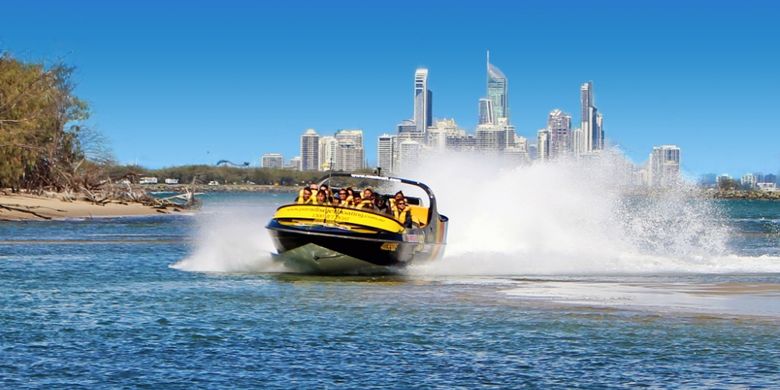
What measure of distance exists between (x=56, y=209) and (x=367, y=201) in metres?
55.3

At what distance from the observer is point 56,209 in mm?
85125

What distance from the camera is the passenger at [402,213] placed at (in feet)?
113

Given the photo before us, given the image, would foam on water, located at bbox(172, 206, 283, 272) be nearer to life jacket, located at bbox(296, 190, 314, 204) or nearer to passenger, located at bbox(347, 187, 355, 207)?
life jacket, located at bbox(296, 190, 314, 204)

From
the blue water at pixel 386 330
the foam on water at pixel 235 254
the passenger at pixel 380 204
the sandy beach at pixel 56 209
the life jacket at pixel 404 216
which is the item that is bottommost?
the blue water at pixel 386 330

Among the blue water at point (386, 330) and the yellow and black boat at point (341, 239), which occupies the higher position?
the yellow and black boat at point (341, 239)

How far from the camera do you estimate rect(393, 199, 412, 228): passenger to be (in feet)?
113

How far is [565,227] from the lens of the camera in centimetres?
4797

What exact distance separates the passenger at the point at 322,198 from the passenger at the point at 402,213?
2.09 metres

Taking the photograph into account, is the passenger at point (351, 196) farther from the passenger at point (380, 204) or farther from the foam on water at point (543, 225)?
the foam on water at point (543, 225)

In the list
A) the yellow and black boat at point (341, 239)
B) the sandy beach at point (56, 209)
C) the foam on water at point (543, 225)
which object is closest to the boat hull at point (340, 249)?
the yellow and black boat at point (341, 239)

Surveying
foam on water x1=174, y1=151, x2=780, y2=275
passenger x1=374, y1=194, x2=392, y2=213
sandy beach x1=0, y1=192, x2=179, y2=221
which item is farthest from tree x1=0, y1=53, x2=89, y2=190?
passenger x1=374, y1=194, x2=392, y2=213

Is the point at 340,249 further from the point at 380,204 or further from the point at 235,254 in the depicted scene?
the point at 235,254

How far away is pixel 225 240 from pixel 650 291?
16.0m

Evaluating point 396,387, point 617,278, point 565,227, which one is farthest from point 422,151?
point 396,387
